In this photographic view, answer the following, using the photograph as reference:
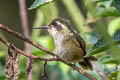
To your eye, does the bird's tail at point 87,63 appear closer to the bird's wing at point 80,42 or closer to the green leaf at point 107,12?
the bird's wing at point 80,42

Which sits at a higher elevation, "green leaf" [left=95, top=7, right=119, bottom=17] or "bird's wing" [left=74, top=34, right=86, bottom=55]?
"green leaf" [left=95, top=7, right=119, bottom=17]

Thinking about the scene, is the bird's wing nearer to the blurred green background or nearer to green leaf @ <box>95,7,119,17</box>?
the blurred green background

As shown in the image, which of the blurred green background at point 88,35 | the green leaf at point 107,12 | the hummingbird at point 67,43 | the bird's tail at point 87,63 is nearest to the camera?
the blurred green background at point 88,35

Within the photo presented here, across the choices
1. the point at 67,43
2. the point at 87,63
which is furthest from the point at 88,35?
the point at 67,43

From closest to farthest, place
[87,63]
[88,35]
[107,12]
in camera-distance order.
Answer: [107,12], [88,35], [87,63]

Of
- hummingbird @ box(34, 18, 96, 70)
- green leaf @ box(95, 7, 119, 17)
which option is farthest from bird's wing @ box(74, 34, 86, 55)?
green leaf @ box(95, 7, 119, 17)

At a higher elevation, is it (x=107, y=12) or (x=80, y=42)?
(x=107, y=12)

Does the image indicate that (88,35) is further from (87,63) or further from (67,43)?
(67,43)

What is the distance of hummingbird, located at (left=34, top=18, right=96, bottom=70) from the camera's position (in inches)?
92.9

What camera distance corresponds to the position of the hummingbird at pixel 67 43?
2359mm

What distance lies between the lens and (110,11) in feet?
5.45

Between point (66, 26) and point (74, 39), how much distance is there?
0.13m

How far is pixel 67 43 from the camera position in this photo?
2.58 m

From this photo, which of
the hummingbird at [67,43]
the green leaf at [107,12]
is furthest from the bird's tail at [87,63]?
the green leaf at [107,12]
